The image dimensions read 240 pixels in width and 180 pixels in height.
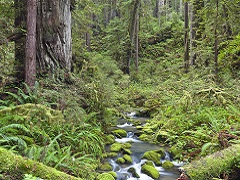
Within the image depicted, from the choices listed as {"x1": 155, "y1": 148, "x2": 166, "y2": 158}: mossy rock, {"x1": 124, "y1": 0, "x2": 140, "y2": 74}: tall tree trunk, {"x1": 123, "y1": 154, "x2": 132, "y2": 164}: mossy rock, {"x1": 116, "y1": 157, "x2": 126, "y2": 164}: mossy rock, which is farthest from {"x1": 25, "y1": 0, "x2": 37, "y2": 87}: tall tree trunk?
{"x1": 124, "y1": 0, "x2": 140, "y2": 74}: tall tree trunk

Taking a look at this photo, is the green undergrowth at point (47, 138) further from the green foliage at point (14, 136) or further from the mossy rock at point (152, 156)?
the mossy rock at point (152, 156)

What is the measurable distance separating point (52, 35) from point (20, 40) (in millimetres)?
1038

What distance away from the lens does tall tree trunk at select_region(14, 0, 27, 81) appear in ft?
23.7

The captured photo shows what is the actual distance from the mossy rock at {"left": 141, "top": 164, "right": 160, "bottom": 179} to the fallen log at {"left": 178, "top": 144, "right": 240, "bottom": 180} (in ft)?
5.92

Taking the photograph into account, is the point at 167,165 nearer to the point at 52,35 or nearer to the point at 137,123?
the point at 137,123

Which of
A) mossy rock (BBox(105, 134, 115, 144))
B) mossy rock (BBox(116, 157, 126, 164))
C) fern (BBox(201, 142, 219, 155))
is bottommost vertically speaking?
mossy rock (BBox(116, 157, 126, 164))

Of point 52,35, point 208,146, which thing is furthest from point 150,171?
point 52,35

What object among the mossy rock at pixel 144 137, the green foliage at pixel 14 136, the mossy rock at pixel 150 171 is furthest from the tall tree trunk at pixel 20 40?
the mossy rock at pixel 144 137

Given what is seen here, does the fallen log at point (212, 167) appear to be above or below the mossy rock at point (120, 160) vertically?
above

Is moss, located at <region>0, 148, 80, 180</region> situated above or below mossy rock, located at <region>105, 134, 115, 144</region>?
above

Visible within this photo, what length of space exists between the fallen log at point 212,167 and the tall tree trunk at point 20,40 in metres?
5.41

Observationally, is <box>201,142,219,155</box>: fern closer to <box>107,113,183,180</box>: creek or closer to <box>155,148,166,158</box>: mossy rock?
<box>107,113,183,180</box>: creek

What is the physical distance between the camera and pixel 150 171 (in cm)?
619

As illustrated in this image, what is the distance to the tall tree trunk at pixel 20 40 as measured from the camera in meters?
7.23
